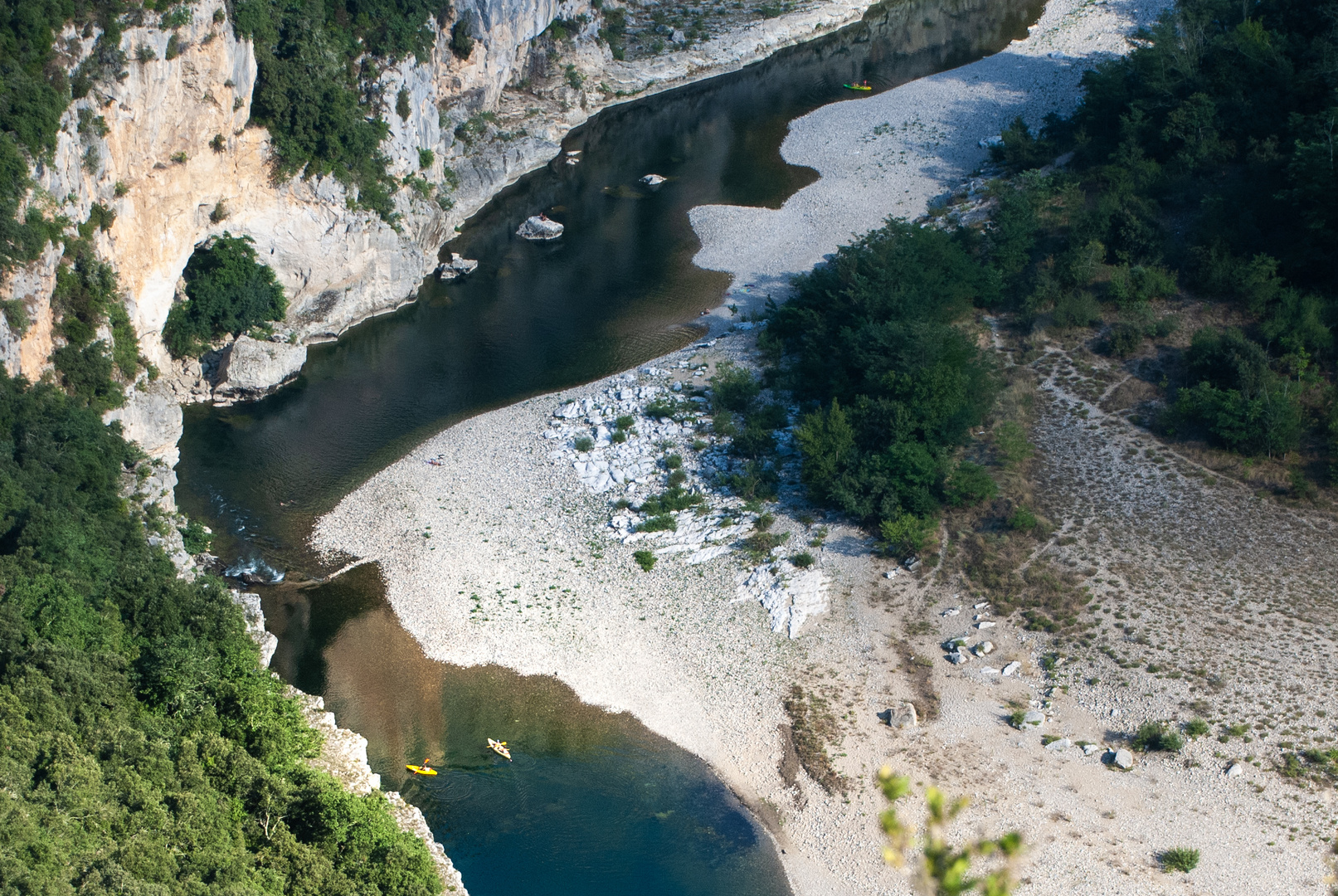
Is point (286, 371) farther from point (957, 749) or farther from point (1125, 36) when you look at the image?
point (1125, 36)

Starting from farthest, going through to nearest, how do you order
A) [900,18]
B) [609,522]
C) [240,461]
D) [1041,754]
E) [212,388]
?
[900,18] < [212,388] < [240,461] < [609,522] < [1041,754]

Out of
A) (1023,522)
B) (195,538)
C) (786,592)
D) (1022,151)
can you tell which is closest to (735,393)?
(786,592)

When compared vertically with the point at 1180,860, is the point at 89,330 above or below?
above

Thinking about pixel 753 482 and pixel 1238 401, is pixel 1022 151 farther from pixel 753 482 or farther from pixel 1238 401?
pixel 753 482

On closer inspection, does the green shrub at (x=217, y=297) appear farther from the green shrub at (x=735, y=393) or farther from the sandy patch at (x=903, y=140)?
the sandy patch at (x=903, y=140)

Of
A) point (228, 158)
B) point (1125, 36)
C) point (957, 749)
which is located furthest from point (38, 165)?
point (1125, 36)

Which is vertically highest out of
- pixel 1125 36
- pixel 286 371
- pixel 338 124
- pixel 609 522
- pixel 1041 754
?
pixel 338 124

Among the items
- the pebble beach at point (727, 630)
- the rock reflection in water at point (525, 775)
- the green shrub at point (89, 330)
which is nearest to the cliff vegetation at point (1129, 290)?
the pebble beach at point (727, 630)
